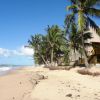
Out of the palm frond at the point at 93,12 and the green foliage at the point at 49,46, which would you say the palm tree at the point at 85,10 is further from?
the green foliage at the point at 49,46

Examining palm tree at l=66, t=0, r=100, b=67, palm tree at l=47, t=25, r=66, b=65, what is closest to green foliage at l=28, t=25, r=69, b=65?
palm tree at l=47, t=25, r=66, b=65

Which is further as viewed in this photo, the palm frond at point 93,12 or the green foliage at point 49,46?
the green foliage at point 49,46

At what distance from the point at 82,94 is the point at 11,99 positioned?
3.22 metres

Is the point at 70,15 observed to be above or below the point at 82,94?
above

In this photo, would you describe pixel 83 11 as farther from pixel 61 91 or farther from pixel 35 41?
pixel 35 41

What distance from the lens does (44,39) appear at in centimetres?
5459

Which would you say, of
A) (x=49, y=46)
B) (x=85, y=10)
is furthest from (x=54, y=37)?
(x=85, y=10)

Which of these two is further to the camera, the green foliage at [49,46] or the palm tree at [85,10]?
the green foliage at [49,46]

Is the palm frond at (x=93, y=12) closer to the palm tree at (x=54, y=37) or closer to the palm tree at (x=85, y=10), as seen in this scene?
the palm tree at (x=85, y=10)

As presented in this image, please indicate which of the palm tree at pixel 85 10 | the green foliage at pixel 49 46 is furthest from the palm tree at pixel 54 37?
the palm tree at pixel 85 10

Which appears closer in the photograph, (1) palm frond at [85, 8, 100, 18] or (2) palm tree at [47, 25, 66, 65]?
(1) palm frond at [85, 8, 100, 18]

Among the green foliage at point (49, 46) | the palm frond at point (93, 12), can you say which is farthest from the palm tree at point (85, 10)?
the green foliage at point (49, 46)

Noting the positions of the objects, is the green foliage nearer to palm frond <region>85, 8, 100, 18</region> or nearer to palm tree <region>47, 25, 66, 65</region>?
palm tree <region>47, 25, 66, 65</region>

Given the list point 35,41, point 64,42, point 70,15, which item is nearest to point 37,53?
point 35,41
